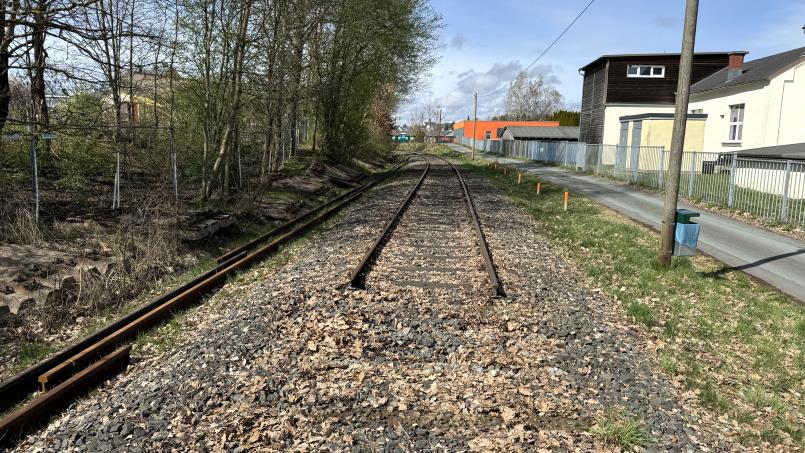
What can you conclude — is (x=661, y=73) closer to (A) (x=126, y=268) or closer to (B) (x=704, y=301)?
(B) (x=704, y=301)

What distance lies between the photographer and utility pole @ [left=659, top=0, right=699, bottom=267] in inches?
346

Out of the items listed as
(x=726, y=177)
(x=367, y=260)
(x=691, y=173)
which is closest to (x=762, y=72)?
(x=691, y=173)

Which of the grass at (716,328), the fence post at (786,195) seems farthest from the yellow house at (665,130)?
the grass at (716,328)

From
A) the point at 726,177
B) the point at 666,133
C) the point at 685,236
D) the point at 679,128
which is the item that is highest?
the point at 666,133

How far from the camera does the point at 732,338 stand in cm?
670

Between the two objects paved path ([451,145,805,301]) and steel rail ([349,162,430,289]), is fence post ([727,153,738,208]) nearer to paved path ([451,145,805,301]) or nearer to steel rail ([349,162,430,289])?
paved path ([451,145,805,301])

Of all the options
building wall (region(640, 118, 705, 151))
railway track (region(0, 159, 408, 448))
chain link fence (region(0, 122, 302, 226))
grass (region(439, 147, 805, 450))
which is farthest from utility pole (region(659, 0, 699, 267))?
building wall (region(640, 118, 705, 151))

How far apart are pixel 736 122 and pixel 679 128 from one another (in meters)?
24.8

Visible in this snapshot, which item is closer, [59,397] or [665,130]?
[59,397]

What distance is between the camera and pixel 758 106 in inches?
1072

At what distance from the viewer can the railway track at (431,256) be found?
7.91 m

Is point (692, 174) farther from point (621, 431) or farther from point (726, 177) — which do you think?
point (621, 431)

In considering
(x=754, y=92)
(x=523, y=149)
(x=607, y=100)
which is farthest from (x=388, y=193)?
(x=523, y=149)

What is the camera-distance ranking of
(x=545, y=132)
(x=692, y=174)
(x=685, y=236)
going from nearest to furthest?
(x=685, y=236) → (x=692, y=174) → (x=545, y=132)
